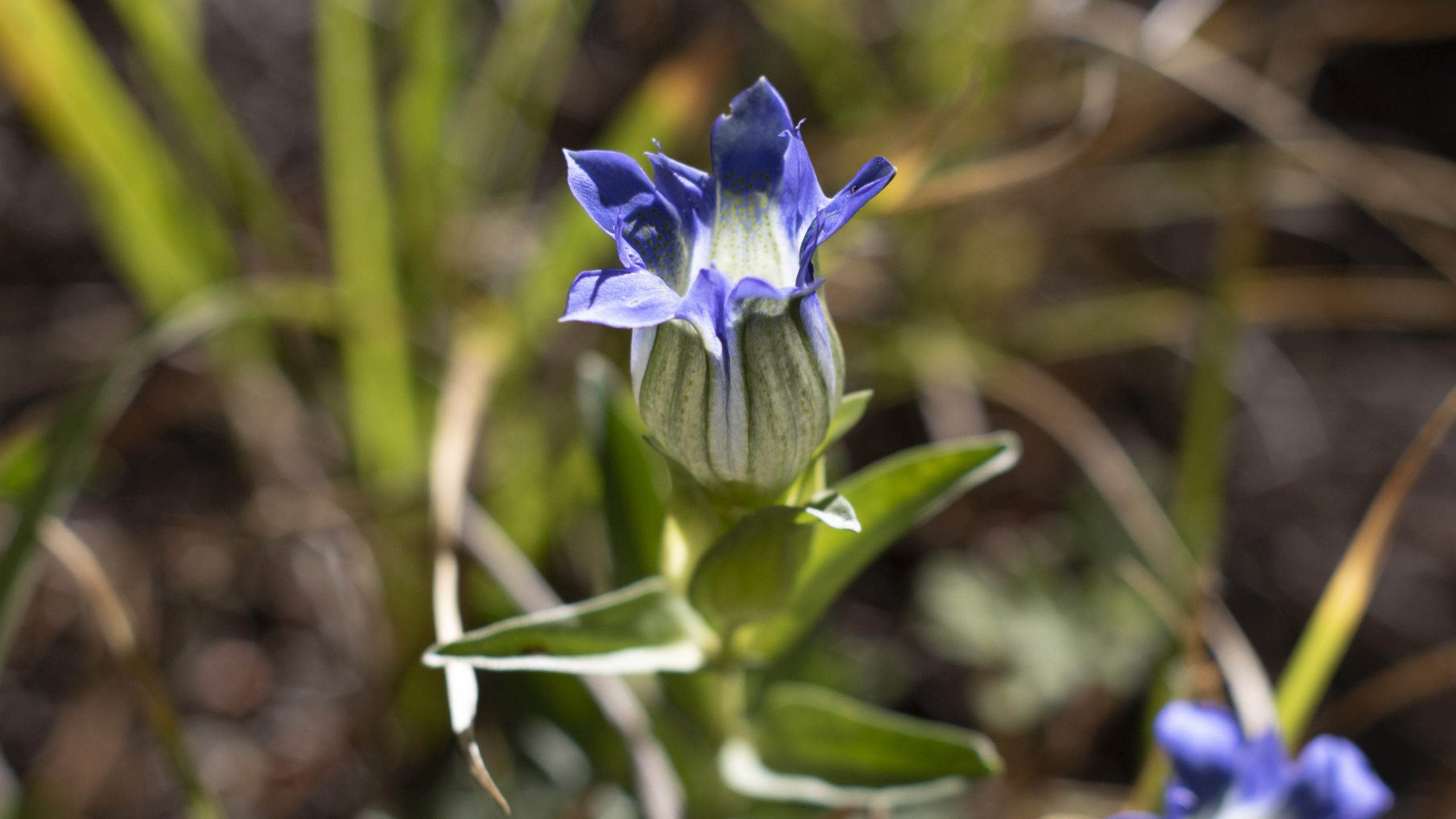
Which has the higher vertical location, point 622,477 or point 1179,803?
point 622,477

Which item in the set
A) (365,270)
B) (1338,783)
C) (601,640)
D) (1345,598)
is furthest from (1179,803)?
(365,270)

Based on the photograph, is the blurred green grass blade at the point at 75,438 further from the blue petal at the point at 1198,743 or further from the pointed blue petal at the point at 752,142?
the blue petal at the point at 1198,743

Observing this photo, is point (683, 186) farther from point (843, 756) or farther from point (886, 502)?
point (843, 756)

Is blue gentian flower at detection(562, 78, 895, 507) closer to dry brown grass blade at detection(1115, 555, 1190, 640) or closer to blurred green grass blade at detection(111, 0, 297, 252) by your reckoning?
dry brown grass blade at detection(1115, 555, 1190, 640)

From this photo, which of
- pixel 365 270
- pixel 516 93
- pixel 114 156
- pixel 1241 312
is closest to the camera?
pixel 114 156

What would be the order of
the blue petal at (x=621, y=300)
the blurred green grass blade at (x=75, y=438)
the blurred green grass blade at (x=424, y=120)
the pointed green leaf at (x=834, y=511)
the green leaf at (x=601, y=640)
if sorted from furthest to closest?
the blurred green grass blade at (x=424, y=120)
the blurred green grass blade at (x=75, y=438)
the green leaf at (x=601, y=640)
the pointed green leaf at (x=834, y=511)
the blue petal at (x=621, y=300)

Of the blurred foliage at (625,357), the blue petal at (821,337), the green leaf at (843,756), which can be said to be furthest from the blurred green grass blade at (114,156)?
the blue petal at (821,337)

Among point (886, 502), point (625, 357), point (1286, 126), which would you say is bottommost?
point (886, 502)
